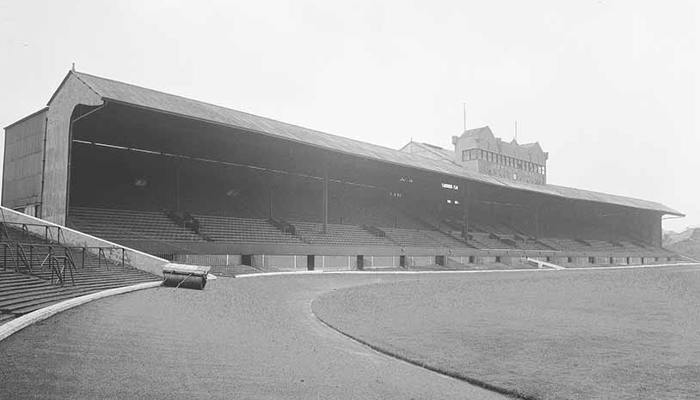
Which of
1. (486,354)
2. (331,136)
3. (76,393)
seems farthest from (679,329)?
(331,136)

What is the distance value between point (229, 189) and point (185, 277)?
19.5m

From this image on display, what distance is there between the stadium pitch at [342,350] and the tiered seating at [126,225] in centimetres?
1227

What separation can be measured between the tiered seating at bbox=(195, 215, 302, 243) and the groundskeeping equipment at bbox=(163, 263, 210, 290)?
38.5 ft

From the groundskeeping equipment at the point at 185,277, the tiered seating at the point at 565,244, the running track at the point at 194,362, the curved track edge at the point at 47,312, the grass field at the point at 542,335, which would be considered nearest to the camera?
the running track at the point at 194,362

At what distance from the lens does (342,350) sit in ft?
34.2

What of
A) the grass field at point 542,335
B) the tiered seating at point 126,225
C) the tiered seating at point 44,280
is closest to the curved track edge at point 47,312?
the tiered seating at point 44,280

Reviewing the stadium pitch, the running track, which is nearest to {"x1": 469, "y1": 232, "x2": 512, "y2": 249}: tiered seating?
the stadium pitch

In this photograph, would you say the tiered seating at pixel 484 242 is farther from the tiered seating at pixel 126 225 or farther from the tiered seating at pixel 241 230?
the tiered seating at pixel 126 225

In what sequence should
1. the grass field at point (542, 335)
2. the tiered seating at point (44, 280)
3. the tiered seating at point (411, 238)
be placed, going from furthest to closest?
the tiered seating at point (411, 238) < the tiered seating at point (44, 280) < the grass field at point (542, 335)

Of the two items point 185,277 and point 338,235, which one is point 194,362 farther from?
point 338,235

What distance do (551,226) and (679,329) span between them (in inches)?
2386

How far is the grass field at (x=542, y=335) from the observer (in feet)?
27.9

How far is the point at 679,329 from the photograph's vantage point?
13914 mm

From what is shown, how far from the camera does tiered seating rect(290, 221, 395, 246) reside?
3932 cm
